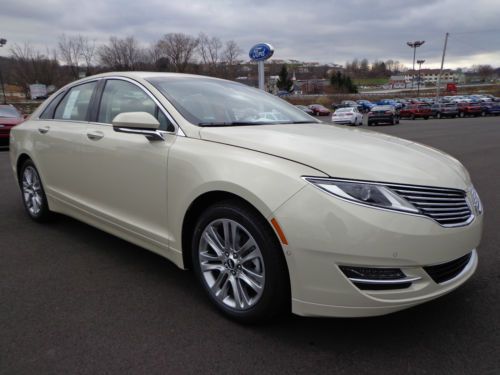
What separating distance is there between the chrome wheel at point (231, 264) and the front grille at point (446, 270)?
930mm

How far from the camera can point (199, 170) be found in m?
2.75

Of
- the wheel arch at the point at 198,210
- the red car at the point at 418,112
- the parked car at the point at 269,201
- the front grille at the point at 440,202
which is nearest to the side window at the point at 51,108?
the parked car at the point at 269,201

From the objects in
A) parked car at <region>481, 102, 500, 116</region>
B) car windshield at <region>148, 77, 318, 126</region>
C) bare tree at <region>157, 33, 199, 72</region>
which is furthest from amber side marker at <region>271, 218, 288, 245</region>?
bare tree at <region>157, 33, 199, 72</region>

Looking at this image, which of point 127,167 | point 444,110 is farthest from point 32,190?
point 444,110

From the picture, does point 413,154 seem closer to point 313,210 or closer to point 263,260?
point 313,210

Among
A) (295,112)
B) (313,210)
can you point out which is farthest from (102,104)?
(313,210)

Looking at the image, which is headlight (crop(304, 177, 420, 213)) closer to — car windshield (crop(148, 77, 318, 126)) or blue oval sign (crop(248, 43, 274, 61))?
car windshield (crop(148, 77, 318, 126))

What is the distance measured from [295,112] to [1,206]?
4.28 m

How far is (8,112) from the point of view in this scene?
1434cm

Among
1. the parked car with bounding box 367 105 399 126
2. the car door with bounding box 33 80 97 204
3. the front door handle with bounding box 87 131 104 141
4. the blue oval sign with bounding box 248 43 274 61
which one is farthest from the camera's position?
the parked car with bounding box 367 105 399 126

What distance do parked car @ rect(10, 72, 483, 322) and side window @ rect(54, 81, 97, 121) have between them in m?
0.27

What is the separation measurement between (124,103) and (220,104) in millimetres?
837

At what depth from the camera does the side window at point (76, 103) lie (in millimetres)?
4113

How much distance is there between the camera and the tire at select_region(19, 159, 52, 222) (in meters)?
4.73
